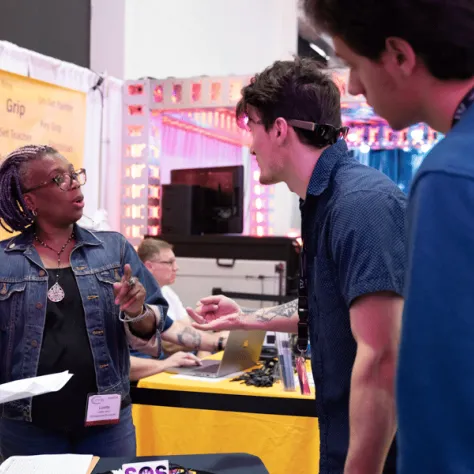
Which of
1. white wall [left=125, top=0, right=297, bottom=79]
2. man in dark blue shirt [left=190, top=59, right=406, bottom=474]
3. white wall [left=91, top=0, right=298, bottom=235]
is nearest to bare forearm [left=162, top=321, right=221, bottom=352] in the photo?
man in dark blue shirt [left=190, top=59, right=406, bottom=474]

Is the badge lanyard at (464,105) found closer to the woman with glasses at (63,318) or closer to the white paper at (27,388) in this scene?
the white paper at (27,388)

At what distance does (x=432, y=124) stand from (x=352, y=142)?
894 centimetres

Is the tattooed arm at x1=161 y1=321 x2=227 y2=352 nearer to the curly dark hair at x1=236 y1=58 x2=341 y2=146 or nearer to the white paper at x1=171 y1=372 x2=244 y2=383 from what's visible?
the white paper at x1=171 y1=372 x2=244 y2=383

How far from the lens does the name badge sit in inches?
87.0

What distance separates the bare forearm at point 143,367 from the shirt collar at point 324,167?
1.97 m

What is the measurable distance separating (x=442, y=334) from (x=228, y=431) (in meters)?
2.56

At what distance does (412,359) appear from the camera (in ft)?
2.15

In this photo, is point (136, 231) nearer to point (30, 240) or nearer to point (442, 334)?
point (30, 240)

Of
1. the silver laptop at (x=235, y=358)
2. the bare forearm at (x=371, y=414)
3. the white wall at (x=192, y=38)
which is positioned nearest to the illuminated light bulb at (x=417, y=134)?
the white wall at (x=192, y=38)

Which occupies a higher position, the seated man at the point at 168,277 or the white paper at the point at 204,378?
the seated man at the point at 168,277

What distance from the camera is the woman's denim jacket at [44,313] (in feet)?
7.34

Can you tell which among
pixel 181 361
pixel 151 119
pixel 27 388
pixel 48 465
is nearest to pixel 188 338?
pixel 181 361

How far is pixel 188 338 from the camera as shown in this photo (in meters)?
3.43

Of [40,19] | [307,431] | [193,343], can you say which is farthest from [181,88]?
[307,431]
